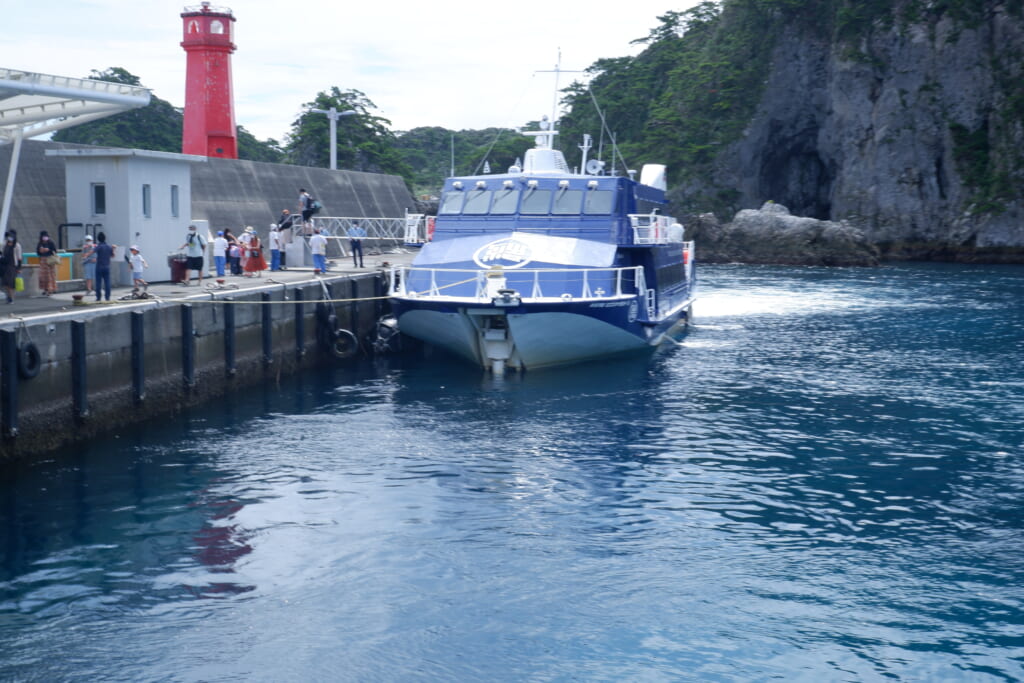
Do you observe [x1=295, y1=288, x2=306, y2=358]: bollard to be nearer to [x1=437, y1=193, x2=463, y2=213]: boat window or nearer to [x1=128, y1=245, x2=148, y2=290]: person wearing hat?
[x1=128, y1=245, x2=148, y2=290]: person wearing hat

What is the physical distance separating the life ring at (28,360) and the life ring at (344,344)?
11.9 metres

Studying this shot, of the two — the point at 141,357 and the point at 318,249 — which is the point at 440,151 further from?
the point at 141,357

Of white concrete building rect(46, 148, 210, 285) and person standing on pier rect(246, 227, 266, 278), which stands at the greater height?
white concrete building rect(46, 148, 210, 285)

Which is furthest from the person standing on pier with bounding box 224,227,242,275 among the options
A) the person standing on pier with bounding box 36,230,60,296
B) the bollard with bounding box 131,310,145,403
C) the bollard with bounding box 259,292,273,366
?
the bollard with bounding box 131,310,145,403

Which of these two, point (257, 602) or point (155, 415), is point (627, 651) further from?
point (155, 415)

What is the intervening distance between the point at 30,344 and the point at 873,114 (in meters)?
75.3

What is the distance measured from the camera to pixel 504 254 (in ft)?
85.0

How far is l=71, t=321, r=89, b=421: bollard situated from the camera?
1766 centimetres

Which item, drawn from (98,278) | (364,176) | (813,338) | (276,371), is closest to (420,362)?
(276,371)

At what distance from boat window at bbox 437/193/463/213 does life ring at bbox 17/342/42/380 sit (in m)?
14.1

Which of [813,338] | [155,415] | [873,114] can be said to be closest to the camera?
[155,415]

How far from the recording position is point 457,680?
10.0 m

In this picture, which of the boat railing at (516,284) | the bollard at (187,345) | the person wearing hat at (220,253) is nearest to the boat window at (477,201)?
the boat railing at (516,284)

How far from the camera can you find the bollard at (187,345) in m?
21.1
